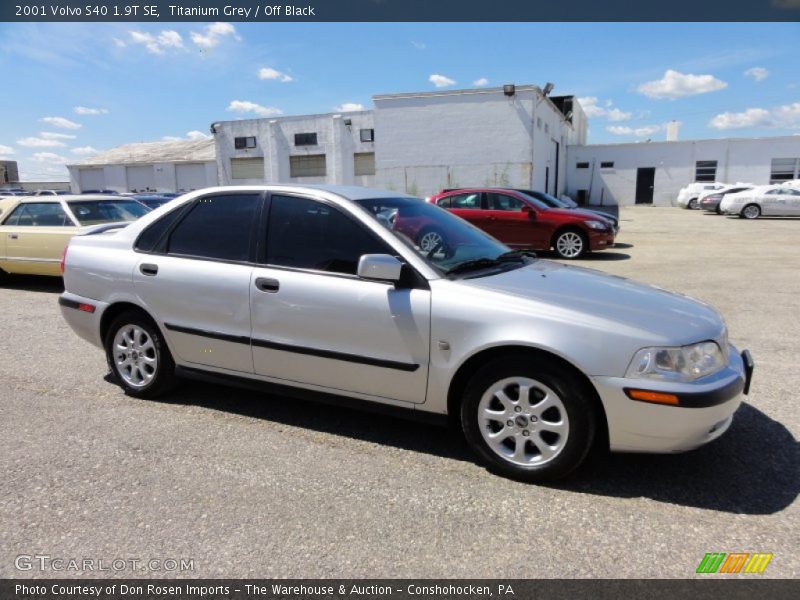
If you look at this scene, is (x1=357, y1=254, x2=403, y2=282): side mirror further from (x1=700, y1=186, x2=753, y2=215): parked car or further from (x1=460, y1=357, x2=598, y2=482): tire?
(x1=700, y1=186, x2=753, y2=215): parked car

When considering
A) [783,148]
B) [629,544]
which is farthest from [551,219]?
[783,148]

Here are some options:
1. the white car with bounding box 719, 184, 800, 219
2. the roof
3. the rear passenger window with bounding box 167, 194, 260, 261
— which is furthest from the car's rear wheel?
the roof

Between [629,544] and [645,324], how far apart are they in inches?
41.5

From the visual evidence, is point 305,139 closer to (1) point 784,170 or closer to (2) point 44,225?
(1) point 784,170

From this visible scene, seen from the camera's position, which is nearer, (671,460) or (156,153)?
(671,460)

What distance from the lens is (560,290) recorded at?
3.27m

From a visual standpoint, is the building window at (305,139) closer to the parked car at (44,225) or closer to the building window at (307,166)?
the building window at (307,166)

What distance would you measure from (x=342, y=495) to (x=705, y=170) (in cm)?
4285

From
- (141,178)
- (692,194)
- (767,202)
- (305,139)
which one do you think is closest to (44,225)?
(767,202)

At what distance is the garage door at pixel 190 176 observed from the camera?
50.6 m

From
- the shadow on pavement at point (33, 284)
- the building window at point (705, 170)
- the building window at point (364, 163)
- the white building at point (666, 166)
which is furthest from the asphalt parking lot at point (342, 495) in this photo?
the building window at point (705, 170)

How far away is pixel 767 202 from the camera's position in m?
24.5

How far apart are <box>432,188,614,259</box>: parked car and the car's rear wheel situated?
1624 centimetres

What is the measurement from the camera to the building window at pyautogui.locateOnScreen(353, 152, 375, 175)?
42406 millimetres
